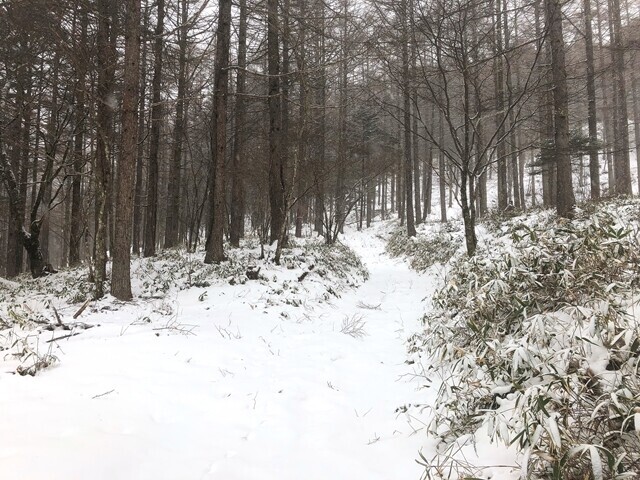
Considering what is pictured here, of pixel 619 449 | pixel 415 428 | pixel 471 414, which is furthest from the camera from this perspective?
pixel 415 428

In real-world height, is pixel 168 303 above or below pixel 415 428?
above

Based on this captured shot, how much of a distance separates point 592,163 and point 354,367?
15167 millimetres

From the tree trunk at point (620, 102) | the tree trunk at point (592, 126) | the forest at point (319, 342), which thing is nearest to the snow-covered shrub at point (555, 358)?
the forest at point (319, 342)

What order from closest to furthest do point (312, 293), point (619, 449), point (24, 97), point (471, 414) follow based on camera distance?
1. point (619, 449)
2. point (471, 414)
3. point (312, 293)
4. point (24, 97)

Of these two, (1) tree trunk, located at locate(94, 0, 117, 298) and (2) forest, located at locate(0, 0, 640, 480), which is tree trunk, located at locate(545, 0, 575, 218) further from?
(1) tree trunk, located at locate(94, 0, 117, 298)

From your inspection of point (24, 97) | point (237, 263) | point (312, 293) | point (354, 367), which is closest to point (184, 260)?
point (237, 263)

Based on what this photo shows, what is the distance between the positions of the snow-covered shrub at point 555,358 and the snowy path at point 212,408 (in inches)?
23.6

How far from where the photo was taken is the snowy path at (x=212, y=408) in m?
2.09

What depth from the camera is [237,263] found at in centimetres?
886

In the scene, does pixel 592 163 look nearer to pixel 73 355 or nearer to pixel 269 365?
pixel 269 365

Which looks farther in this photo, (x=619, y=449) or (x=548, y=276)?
(x=548, y=276)

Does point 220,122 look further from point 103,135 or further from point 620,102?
point 620,102

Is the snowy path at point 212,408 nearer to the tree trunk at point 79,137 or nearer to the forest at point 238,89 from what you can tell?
the forest at point 238,89

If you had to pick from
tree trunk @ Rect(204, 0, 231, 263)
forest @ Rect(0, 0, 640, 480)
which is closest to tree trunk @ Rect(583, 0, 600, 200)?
forest @ Rect(0, 0, 640, 480)
